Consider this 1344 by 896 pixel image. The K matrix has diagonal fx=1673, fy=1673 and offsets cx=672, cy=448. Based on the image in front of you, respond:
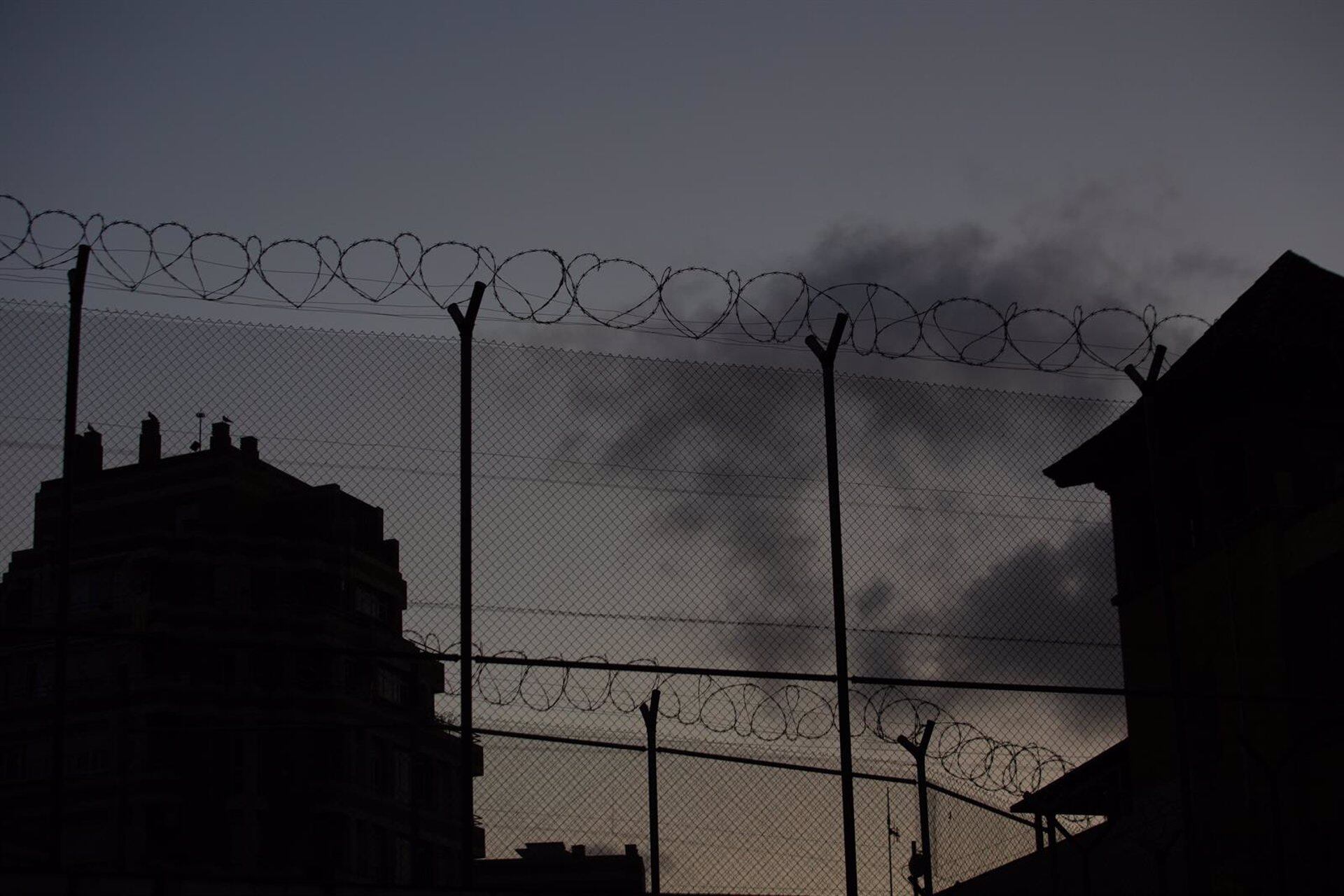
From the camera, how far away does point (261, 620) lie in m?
45.1

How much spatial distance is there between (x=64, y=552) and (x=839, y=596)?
4.36 meters

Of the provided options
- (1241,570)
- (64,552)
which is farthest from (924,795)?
(1241,570)

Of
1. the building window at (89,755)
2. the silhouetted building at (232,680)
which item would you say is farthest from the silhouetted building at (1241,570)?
the building window at (89,755)

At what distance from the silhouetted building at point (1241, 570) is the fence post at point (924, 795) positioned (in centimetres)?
377

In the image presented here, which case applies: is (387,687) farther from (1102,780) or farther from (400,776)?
(1102,780)

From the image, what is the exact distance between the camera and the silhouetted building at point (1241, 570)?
55.1 feet

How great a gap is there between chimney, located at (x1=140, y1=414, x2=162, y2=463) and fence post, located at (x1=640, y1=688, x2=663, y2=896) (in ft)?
11.2

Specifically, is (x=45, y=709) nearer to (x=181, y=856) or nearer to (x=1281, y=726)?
(x=181, y=856)

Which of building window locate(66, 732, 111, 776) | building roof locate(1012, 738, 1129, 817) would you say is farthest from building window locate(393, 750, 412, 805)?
building roof locate(1012, 738, 1129, 817)

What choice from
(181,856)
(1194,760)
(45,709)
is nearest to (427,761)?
(181,856)

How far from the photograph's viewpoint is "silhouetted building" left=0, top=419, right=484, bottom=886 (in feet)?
134

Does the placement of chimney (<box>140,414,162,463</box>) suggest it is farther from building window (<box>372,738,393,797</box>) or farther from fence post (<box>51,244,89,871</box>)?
building window (<box>372,738,393,797</box>)

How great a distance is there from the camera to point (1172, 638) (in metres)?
11.2

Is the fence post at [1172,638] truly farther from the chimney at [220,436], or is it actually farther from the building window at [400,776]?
the building window at [400,776]
